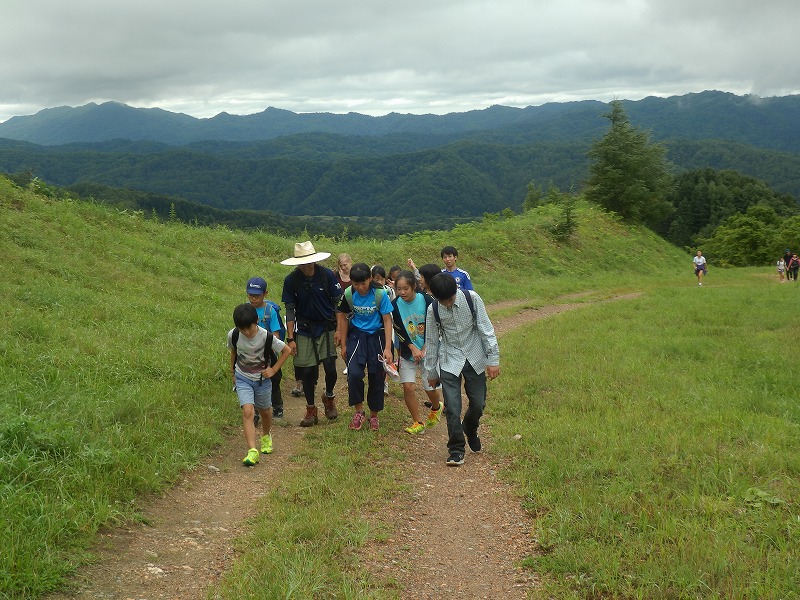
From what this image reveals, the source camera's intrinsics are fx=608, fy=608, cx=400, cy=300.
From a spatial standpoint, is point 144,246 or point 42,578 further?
point 144,246

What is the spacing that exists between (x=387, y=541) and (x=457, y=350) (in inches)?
75.9

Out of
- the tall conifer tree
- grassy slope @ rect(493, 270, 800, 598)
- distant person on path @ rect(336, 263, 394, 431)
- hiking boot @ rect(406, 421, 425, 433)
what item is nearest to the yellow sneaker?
distant person on path @ rect(336, 263, 394, 431)

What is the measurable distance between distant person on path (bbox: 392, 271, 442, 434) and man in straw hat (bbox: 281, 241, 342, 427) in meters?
0.76

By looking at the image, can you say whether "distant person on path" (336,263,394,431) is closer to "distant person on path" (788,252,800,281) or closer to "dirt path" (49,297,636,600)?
"dirt path" (49,297,636,600)

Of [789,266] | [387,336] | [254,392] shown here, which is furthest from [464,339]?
[789,266]

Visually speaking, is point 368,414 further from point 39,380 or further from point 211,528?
point 39,380

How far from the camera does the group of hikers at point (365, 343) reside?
18.6 ft

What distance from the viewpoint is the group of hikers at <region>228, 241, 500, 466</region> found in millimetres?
5664

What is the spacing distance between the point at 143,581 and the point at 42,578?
548 millimetres

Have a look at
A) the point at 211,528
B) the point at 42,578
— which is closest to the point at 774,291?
the point at 211,528

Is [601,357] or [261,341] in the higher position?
[261,341]

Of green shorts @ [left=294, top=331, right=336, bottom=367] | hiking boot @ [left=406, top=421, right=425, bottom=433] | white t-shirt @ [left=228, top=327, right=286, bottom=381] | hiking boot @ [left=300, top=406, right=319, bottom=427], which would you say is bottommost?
hiking boot @ [left=406, top=421, right=425, bottom=433]

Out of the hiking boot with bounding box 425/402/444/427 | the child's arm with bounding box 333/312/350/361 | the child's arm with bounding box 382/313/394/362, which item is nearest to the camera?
the child's arm with bounding box 382/313/394/362

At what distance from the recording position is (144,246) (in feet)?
46.5
